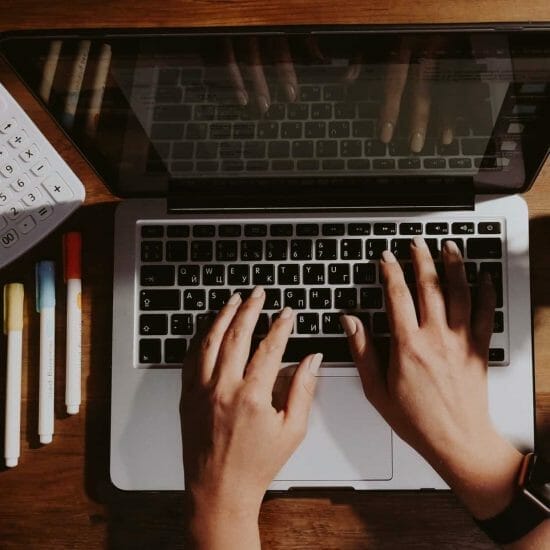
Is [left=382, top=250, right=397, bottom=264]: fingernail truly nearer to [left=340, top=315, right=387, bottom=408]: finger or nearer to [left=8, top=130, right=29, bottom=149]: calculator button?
[left=340, top=315, right=387, bottom=408]: finger

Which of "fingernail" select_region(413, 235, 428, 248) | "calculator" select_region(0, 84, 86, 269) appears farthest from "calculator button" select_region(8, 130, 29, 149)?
"fingernail" select_region(413, 235, 428, 248)

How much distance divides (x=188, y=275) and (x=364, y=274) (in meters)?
→ 0.19

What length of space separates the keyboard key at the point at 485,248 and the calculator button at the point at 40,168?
48 cm

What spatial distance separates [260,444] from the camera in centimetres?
63

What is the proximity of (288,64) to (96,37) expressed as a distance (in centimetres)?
13

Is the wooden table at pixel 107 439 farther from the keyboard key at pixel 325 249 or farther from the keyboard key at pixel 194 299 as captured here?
the keyboard key at pixel 325 249

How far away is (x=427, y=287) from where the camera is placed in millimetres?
641

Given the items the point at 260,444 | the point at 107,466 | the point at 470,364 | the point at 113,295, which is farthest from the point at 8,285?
the point at 470,364

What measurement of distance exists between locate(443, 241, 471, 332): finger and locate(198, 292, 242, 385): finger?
233mm

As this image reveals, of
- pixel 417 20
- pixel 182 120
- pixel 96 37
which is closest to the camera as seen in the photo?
pixel 96 37

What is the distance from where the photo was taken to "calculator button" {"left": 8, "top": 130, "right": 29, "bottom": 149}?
0.68 meters

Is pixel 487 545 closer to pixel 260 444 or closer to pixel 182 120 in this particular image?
pixel 260 444

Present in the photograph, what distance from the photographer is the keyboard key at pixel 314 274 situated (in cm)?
66

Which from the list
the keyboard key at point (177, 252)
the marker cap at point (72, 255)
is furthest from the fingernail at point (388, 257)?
the marker cap at point (72, 255)
